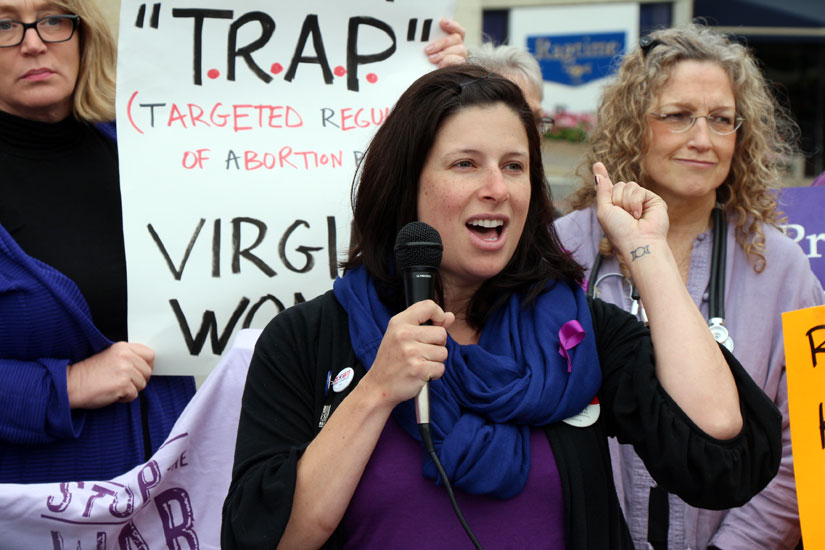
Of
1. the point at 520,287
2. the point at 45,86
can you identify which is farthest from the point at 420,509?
the point at 45,86

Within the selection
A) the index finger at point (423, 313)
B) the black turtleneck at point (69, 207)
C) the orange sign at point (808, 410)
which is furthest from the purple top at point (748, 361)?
the black turtleneck at point (69, 207)

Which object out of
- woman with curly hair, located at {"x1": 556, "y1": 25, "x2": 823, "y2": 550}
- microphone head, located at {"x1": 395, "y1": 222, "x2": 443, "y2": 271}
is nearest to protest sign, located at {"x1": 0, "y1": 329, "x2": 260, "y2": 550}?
microphone head, located at {"x1": 395, "y1": 222, "x2": 443, "y2": 271}

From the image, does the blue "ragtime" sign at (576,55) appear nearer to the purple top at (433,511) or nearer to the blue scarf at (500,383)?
the blue scarf at (500,383)

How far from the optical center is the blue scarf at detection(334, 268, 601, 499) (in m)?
1.90

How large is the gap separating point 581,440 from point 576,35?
9.15m

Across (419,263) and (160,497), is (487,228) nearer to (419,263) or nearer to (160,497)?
(419,263)

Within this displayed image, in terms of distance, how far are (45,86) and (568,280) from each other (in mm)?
1680

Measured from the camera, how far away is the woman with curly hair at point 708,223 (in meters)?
2.75

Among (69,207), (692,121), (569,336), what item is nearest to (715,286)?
(692,121)

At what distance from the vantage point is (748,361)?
2.79 m

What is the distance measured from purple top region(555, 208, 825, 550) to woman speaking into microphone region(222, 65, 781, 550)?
0.52 m

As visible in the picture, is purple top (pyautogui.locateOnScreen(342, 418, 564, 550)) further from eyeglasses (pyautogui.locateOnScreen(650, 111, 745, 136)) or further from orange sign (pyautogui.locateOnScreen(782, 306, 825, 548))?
Result: eyeglasses (pyautogui.locateOnScreen(650, 111, 745, 136))

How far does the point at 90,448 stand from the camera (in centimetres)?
274

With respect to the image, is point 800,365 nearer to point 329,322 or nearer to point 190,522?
point 329,322
